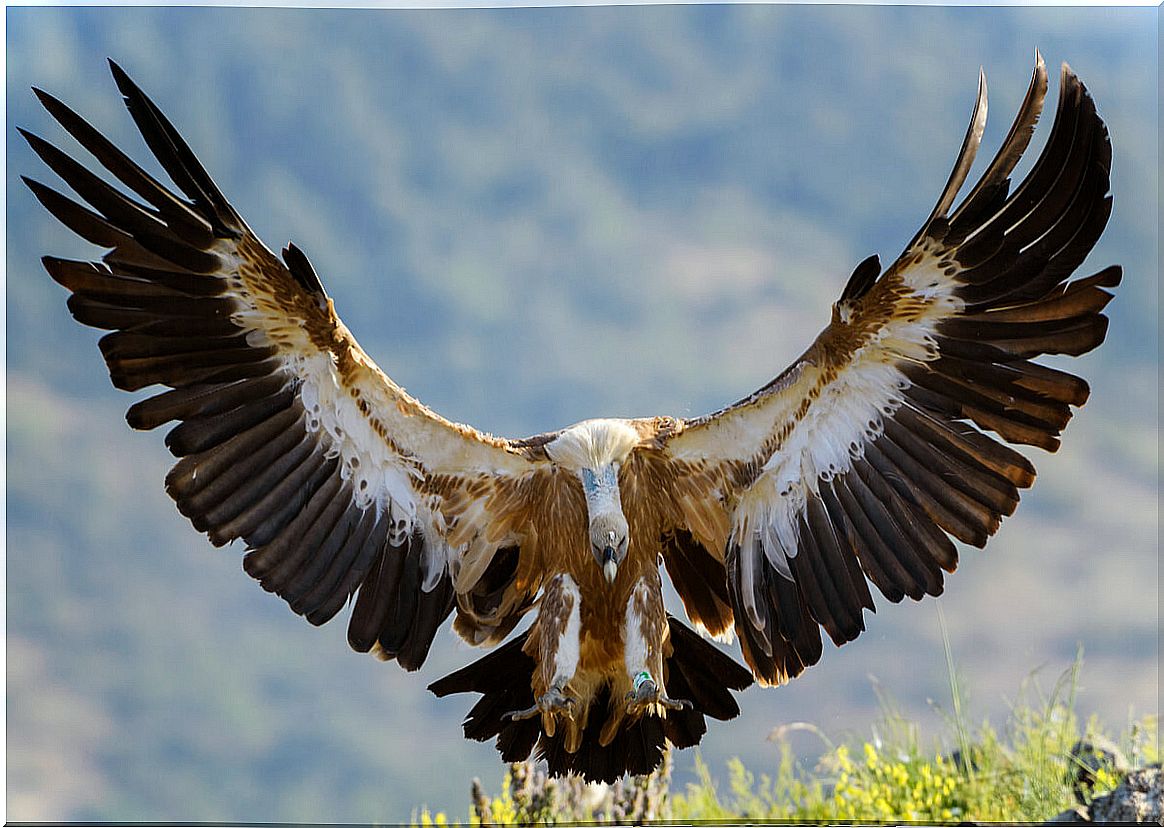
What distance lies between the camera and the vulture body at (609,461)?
2938mm

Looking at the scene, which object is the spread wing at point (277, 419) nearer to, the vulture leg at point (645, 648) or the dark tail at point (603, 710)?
the dark tail at point (603, 710)

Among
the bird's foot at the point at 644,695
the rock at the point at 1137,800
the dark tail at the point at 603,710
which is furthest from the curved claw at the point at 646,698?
the rock at the point at 1137,800

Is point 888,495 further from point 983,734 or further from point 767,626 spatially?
point 983,734

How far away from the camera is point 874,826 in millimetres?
4160

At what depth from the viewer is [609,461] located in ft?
10.5

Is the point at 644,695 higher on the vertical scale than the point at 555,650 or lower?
lower

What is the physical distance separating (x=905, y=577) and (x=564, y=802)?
1.80 m

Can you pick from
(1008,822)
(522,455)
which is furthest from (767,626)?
(1008,822)

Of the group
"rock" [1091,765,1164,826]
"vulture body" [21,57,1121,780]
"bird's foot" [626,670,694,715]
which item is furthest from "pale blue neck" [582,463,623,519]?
Result: "rock" [1091,765,1164,826]

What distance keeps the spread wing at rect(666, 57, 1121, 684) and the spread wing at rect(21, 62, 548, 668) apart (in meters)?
0.63

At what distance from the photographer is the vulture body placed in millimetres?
2938

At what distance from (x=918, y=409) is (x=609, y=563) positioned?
0.88 m

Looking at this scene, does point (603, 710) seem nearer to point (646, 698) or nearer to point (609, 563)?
point (646, 698)

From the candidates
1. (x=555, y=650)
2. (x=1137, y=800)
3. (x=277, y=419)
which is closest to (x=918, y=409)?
(x=555, y=650)
